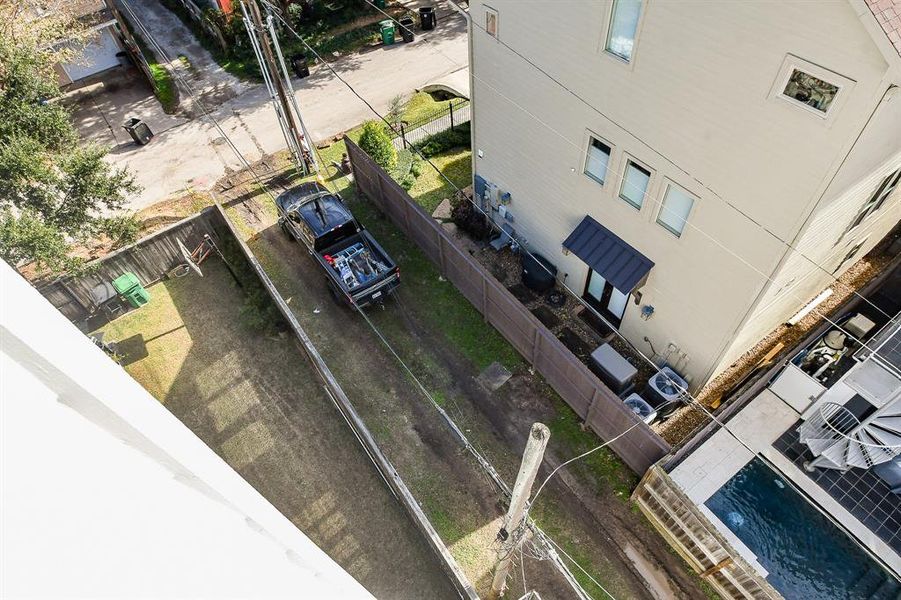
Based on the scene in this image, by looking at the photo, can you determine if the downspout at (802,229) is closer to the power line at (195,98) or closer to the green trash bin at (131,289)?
the power line at (195,98)

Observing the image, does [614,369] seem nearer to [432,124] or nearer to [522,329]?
[522,329]

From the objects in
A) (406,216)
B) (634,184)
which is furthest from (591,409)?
(406,216)

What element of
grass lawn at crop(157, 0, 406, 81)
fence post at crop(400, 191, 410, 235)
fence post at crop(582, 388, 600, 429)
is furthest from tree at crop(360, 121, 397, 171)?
fence post at crop(582, 388, 600, 429)

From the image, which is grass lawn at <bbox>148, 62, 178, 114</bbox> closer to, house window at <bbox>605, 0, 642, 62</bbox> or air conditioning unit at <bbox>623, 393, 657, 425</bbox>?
house window at <bbox>605, 0, 642, 62</bbox>

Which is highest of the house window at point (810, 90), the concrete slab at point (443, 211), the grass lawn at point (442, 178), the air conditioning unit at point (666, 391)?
the house window at point (810, 90)

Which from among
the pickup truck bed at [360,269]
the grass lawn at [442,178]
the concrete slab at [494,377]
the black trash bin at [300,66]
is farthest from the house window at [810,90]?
the black trash bin at [300,66]

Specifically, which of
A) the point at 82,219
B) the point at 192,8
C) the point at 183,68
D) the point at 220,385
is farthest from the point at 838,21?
the point at 192,8
